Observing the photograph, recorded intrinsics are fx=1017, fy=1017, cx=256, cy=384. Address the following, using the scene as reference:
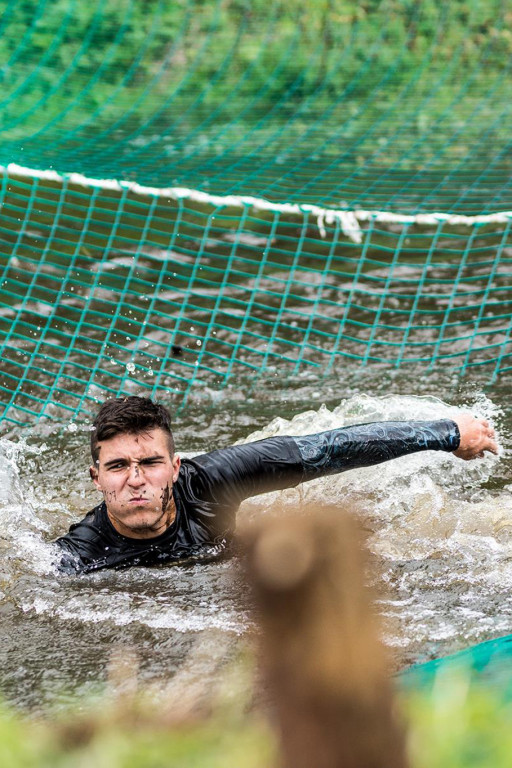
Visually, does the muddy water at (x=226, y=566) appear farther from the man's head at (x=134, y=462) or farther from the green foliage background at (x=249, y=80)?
the green foliage background at (x=249, y=80)

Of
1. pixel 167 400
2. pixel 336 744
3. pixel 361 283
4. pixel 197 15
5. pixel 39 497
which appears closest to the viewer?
pixel 336 744

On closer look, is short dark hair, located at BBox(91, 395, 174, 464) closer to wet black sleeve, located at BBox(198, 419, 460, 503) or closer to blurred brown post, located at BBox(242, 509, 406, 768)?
wet black sleeve, located at BBox(198, 419, 460, 503)

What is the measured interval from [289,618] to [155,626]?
261 centimetres

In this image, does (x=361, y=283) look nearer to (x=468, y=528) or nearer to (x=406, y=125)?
(x=406, y=125)

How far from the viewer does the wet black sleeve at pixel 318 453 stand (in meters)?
3.62

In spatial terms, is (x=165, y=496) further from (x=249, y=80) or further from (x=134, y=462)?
(x=249, y=80)

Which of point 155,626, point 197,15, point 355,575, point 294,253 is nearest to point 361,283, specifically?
point 294,253

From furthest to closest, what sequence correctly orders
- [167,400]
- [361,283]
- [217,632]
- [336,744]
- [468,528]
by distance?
[361,283]
[167,400]
[468,528]
[217,632]
[336,744]

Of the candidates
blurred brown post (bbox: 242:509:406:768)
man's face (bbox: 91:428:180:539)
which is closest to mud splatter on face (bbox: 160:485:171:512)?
man's face (bbox: 91:428:180:539)

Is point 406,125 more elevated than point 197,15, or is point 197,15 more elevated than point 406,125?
point 197,15

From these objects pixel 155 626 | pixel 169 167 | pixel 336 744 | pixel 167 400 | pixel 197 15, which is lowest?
pixel 155 626

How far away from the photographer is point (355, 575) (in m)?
0.79

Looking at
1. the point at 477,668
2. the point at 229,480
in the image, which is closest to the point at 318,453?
the point at 229,480

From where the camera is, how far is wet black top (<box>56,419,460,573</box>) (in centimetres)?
363
